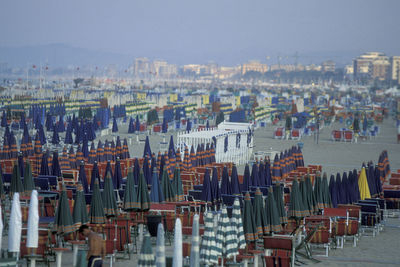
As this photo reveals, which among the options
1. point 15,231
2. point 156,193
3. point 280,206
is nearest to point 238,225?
point 280,206

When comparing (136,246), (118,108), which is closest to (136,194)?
(136,246)

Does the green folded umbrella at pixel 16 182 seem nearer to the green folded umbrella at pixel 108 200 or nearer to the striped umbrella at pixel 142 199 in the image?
the green folded umbrella at pixel 108 200

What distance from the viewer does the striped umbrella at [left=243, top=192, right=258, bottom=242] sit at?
1162cm

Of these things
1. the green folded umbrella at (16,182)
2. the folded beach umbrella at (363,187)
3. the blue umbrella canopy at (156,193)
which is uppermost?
the green folded umbrella at (16,182)

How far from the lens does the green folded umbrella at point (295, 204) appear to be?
13422mm

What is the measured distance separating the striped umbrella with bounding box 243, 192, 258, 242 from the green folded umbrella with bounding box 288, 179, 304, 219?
1.88 metres

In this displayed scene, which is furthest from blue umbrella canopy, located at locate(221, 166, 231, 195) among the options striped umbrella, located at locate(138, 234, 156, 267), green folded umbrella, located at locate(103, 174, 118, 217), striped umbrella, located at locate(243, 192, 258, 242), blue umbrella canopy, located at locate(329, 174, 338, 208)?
striped umbrella, located at locate(138, 234, 156, 267)

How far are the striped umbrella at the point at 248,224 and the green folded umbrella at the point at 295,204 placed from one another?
1.88m

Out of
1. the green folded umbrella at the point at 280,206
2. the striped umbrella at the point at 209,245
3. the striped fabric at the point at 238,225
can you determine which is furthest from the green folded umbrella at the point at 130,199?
the striped umbrella at the point at 209,245

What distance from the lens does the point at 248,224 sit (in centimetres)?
1164

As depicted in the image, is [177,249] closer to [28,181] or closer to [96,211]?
[96,211]

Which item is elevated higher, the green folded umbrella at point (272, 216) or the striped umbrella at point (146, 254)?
the striped umbrella at point (146, 254)

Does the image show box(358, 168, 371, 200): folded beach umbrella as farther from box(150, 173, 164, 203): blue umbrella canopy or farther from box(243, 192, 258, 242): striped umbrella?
box(243, 192, 258, 242): striped umbrella

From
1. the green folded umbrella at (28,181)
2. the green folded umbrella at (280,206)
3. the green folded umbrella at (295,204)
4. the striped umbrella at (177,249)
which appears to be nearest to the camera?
the striped umbrella at (177,249)
